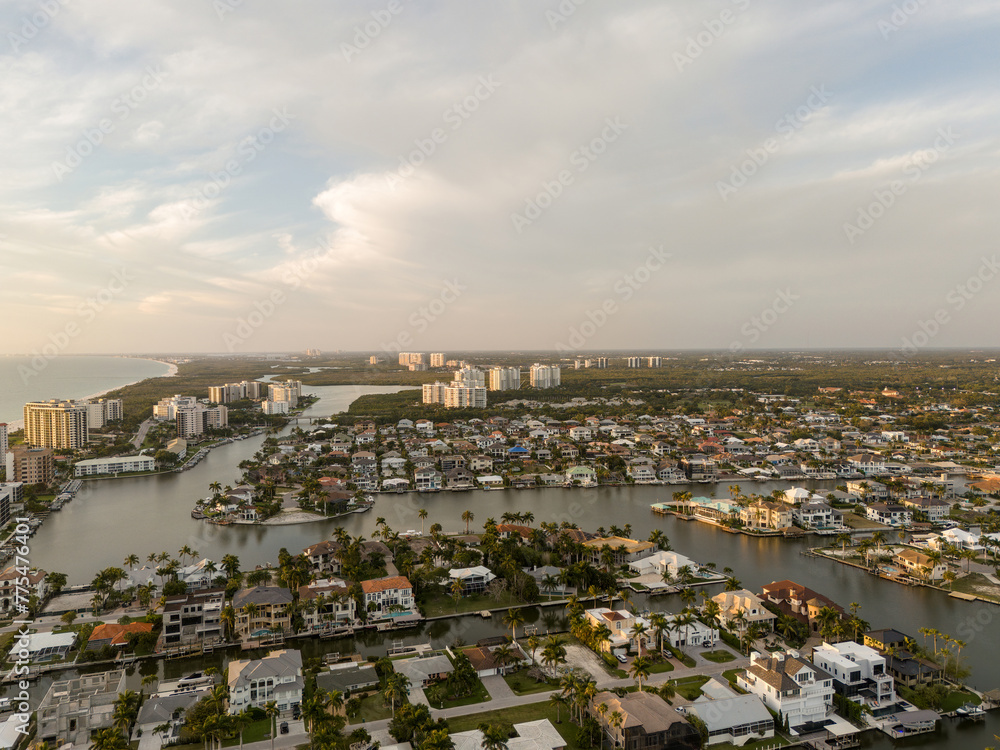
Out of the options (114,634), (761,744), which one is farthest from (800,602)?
(114,634)

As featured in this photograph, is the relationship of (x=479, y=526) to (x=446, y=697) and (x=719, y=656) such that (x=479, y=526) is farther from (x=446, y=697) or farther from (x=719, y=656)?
(x=446, y=697)

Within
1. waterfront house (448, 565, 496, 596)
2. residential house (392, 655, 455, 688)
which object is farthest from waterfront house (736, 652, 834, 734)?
waterfront house (448, 565, 496, 596)

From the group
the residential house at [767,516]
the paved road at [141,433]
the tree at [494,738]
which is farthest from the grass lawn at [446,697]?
the paved road at [141,433]

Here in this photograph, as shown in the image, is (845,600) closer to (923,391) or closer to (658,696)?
(658,696)

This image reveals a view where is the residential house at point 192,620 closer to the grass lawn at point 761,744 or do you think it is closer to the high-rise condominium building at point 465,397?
the grass lawn at point 761,744

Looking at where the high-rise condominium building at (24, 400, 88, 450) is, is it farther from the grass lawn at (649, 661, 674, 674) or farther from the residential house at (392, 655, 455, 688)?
the grass lawn at (649, 661, 674, 674)
